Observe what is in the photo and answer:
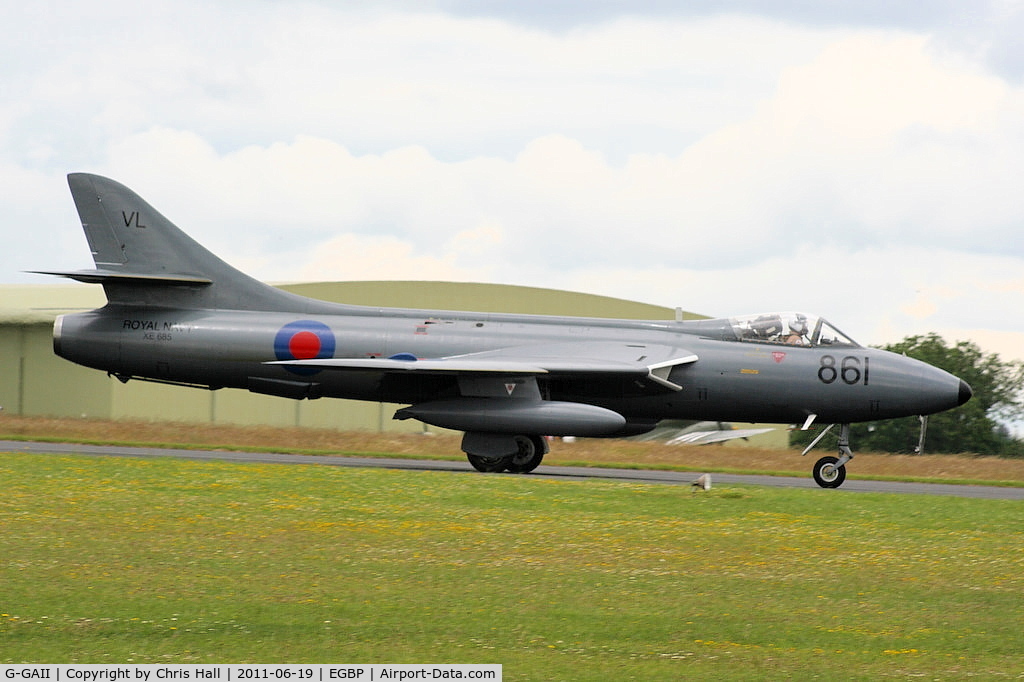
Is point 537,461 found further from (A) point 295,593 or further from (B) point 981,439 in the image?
(B) point 981,439

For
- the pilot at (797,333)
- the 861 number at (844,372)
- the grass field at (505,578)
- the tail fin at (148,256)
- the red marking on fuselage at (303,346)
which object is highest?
the tail fin at (148,256)

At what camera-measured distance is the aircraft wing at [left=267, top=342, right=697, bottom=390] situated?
789 inches

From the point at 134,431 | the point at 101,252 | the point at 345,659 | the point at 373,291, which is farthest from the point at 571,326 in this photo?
the point at 373,291

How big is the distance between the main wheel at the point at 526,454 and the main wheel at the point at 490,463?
0.13 m

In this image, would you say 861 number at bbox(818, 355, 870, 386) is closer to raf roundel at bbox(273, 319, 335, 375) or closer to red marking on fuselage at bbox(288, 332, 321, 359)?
raf roundel at bbox(273, 319, 335, 375)

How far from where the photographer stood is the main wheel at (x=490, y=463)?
68.3 ft

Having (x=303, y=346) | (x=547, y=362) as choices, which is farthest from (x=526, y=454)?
(x=303, y=346)

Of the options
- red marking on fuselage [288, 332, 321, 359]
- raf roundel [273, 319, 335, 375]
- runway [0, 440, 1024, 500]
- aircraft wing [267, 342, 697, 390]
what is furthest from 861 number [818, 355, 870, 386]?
red marking on fuselage [288, 332, 321, 359]

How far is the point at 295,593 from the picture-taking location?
9.52m

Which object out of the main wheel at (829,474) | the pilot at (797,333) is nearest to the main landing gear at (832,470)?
the main wheel at (829,474)

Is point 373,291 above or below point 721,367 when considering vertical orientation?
above

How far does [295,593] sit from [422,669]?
8.04 ft

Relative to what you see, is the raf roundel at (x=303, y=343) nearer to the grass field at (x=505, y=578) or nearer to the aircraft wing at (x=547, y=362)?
the aircraft wing at (x=547, y=362)

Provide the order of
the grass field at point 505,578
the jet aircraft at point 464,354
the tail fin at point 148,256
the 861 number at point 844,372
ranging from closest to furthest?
1. the grass field at point 505,578
2. the jet aircraft at point 464,354
3. the 861 number at point 844,372
4. the tail fin at point 148,256
